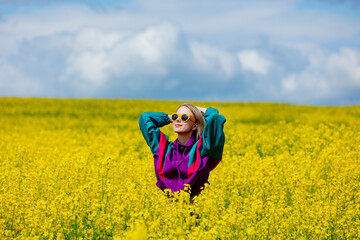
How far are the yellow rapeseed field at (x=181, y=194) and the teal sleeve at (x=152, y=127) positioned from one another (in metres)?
0.54

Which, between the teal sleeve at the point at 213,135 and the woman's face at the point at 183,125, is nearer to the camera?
the teal sleeve at the point at 213,135

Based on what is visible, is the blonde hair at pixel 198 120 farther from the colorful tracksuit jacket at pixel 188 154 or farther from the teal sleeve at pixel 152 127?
the teal sleeve at pixel 152 127

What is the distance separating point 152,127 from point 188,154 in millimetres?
615

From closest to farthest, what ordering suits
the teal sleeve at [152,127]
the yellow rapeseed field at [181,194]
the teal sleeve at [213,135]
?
the yellow rapeseed field at [181,194], the teal sleeve at [213,135], the teal sleeve at [152,127]

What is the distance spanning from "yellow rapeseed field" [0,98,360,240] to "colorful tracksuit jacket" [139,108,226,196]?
27 cm

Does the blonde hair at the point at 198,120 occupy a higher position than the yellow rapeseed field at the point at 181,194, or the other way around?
the blonde hair at the point at 198,120

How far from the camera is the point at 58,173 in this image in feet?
23.2

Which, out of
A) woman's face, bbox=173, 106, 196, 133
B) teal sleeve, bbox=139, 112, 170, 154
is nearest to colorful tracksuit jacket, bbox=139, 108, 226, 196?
teal sleeve, bbox=139, 112, 170, 154

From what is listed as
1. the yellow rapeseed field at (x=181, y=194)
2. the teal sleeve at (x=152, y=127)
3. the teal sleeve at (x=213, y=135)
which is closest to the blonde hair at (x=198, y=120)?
the teal sleeve at (x=213, y=135)

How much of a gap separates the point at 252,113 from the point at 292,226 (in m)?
15.2

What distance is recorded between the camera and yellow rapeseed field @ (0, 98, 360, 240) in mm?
4617

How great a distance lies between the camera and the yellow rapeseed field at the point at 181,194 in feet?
15.1

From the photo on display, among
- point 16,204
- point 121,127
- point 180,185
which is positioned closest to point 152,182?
point 180,185

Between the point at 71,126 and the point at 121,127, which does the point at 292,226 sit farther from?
the point at 71,126
